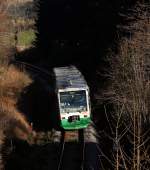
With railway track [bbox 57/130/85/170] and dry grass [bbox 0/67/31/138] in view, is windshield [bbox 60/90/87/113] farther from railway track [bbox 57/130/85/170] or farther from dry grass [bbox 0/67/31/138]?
A: dry grass [bbox 0/67/31/138]

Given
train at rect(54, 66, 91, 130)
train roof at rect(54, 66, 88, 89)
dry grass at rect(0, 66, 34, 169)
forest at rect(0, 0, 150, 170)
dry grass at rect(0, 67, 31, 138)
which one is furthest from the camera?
dry grass at rect(0, 67, 31, 138)

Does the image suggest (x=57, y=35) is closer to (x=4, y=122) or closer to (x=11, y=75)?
(x=11, y=75)

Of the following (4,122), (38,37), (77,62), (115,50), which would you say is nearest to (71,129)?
(4,122)

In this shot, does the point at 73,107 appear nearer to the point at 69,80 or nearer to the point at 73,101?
the point at 73,101

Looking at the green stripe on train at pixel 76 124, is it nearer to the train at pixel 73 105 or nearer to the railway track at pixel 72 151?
the train at pixel 73 105

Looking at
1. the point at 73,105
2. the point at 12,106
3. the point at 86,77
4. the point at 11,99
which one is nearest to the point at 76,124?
the point at 73,105

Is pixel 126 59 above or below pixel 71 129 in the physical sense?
above

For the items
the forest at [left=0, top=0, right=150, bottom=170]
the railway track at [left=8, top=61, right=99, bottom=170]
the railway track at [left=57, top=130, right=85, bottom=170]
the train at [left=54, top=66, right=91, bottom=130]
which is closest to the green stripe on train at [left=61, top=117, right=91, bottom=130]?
the train at [left=54, top=66, right=91, bottom=130]

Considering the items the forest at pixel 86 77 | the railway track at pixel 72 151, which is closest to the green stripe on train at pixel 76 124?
the railway track at pixel 72 151
